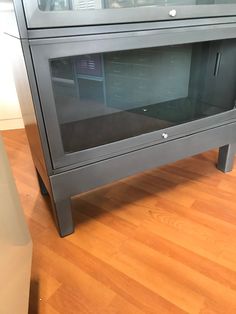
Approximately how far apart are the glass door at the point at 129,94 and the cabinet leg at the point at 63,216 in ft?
0.51

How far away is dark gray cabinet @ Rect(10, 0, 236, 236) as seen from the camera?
2.02 ft

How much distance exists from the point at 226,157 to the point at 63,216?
740 mm

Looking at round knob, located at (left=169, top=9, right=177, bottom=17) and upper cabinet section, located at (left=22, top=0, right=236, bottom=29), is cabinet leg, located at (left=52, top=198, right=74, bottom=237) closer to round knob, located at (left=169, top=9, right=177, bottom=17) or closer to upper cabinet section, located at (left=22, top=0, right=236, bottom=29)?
upper cabinet section, located at (left=22, top=0, right=236, bottom=29)

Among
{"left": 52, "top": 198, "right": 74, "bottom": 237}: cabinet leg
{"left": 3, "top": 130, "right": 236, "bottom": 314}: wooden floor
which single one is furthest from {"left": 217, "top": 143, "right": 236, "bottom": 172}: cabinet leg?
{"left": 52, "top": 198, "right": 74, "bottom": 237}: cabinet leg

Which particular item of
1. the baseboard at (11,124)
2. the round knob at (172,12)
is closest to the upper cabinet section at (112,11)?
the round knob at (172,12)

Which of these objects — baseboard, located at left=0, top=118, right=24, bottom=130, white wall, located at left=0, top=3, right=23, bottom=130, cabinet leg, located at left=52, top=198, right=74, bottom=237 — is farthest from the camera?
baseboard, located at left=0, top=118, right=24, bottom=130

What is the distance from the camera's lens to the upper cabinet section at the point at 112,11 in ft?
1.87

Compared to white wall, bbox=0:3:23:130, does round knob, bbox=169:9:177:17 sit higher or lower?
higher

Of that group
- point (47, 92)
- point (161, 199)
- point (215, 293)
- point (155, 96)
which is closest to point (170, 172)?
point (161, 199)

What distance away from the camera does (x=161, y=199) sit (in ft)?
3.37

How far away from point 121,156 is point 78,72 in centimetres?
28

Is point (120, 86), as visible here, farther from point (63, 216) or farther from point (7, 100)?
point (7, 100)

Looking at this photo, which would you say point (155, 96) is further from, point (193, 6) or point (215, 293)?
point (215, 293)

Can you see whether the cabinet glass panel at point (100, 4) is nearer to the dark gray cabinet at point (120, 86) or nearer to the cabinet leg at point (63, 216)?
the dark gray cabinet at point (120, 86)
